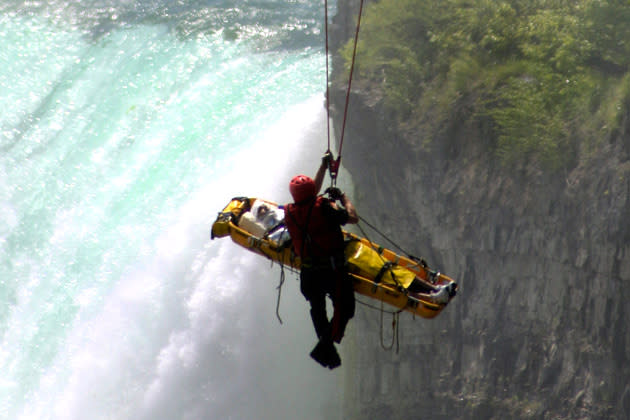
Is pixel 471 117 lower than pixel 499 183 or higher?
higher

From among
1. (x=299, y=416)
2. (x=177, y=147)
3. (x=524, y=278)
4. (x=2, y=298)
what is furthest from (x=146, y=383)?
(x=524, y=278)

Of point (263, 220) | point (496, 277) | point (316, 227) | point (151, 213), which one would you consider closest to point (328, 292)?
point (316, 227)

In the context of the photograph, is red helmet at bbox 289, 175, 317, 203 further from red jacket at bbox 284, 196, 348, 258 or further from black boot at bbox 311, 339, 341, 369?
black boot at bbox 311, 339, 341, 369

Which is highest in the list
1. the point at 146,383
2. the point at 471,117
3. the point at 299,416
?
the point at 471,117

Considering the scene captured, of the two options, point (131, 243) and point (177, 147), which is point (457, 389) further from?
point (177, 147)

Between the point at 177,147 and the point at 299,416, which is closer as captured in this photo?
the point at 299,416

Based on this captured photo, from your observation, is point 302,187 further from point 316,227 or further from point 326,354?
point 326,354

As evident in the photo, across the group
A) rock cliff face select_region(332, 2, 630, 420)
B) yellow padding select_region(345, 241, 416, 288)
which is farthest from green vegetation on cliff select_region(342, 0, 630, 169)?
yellow padding select_region(345, 241, 416, 288)
